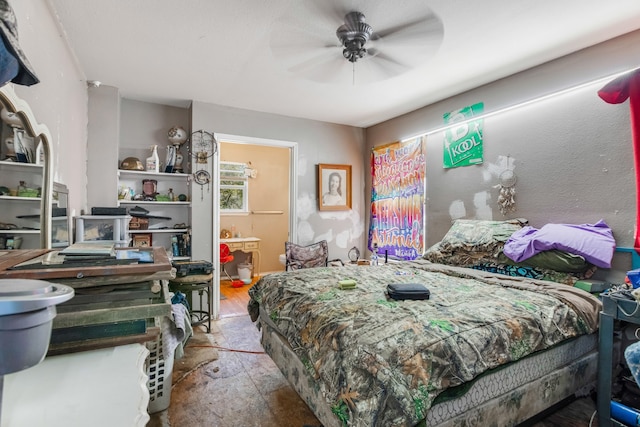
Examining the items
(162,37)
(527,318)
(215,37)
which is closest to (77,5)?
(162,37)

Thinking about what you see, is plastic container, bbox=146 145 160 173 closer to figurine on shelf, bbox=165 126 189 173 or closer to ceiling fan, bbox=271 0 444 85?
figurine on shelf, bbox=165 126 189 173

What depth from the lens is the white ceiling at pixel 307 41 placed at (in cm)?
190

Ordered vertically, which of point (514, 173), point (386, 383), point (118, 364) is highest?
point (514, 173)

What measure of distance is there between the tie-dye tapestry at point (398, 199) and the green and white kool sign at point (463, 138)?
340 millimetres

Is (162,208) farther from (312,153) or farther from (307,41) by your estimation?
(307,41)

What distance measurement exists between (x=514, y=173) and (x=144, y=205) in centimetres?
390

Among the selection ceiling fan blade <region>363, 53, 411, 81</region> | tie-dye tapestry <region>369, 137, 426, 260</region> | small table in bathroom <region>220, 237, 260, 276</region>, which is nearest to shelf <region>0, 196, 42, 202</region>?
ceiling fan blade <region>363, 53, 411, 81</region>

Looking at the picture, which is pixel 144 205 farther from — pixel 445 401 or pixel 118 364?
pixel 445 401

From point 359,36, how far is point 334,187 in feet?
8.49

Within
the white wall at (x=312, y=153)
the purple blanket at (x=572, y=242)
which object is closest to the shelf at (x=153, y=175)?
the white wall at (x=312, y=153)

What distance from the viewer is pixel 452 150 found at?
11.1 feet

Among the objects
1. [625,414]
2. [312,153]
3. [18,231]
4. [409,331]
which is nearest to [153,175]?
[312,153]

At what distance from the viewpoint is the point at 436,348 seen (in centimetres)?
126

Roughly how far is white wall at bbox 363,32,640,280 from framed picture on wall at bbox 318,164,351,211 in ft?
4.99
